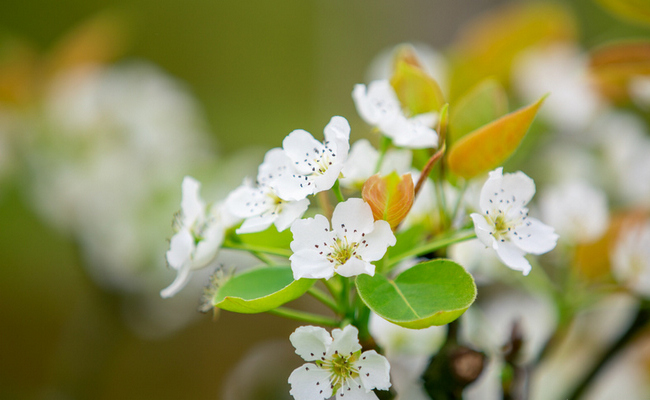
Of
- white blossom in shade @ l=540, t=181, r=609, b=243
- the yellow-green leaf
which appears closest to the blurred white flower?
the yellow-green leaf

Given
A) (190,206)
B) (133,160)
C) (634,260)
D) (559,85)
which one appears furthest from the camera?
(133,160)

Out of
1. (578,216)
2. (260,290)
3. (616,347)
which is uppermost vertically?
(260,290)

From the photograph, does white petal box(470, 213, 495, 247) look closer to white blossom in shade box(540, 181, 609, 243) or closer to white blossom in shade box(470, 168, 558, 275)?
white blossom in shade box(470, 168, 558, 275)

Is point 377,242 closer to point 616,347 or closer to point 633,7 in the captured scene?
point 616,347

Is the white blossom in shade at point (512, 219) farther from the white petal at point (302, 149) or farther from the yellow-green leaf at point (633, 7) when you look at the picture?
the yellow-green leaf at point (633, 7)

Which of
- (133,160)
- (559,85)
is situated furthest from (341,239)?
(133,160)

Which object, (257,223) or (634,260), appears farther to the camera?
(634,260)

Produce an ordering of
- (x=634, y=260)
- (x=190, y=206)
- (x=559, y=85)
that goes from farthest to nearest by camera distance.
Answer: (x=559, y=85) < (x=634, y=260) < (x=190, y=206)
